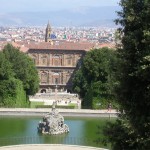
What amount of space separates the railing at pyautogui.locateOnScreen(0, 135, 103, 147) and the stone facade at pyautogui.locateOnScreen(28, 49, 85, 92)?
190ft

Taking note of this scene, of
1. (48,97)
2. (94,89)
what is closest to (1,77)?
(94,89)

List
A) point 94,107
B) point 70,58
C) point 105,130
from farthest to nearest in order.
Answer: point 70,58, point 94,107, point 105,130

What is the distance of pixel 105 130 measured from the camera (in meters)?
15.9

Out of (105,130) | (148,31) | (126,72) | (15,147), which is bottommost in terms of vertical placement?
(15,147)

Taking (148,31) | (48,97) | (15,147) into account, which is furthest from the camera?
(48,97)

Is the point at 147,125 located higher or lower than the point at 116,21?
lower

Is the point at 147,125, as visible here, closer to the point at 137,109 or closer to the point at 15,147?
the point at 137,109

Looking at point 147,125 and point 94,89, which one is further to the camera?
point 94,89

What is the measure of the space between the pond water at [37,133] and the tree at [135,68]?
566 inches

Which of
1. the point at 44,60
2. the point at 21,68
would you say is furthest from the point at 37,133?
the point at 44,60

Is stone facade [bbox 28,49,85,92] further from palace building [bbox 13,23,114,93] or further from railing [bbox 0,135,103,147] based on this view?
railing [bbox 0,135,103,147]

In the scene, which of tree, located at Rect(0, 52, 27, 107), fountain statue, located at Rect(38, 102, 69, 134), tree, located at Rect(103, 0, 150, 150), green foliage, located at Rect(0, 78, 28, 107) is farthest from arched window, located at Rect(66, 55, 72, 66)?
tree, located at Rect(103, 0, 150, 150)

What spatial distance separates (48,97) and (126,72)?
210ft

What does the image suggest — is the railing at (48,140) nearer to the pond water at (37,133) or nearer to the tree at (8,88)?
the pond water at (37,133)
